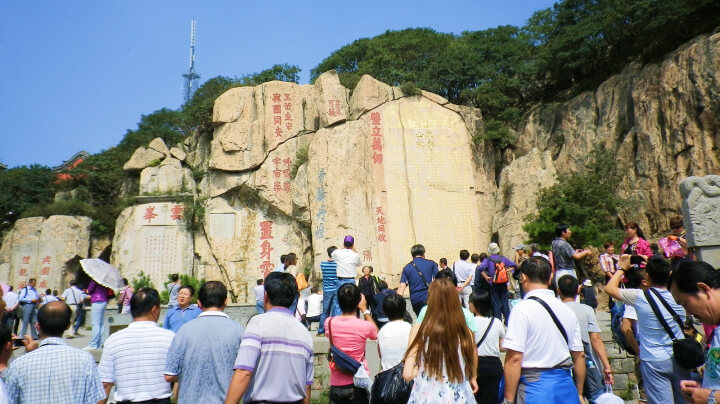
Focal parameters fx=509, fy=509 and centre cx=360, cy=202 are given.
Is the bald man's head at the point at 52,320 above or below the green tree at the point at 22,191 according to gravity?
below

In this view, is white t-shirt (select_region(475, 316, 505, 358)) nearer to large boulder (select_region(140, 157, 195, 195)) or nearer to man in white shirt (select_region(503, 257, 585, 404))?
man in white shirt (select_region(503, 257, 585, 404))

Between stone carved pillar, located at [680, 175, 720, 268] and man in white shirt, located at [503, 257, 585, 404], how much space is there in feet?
17.5

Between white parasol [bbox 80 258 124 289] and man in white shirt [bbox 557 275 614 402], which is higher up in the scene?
white parasol [bbox 80 258 124 289]

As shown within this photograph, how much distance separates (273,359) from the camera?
2666mm

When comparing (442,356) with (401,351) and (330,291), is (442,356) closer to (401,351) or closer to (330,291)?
(401,351)

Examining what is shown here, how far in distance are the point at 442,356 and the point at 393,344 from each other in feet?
2.31

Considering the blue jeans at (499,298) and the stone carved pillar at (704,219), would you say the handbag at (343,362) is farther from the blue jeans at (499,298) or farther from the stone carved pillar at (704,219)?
the stone carved pillar at (704,219)

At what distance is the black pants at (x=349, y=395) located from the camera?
3246 millimetres

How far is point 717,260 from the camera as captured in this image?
22.3ft

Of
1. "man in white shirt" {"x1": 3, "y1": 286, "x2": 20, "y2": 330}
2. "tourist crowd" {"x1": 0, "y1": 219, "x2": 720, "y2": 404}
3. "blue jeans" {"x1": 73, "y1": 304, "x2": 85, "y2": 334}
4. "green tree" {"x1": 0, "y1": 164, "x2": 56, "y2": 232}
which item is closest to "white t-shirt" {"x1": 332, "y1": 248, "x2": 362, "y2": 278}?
"tourist crowd" {"x1": 0, "y1": 219, "x2": 720, "y2": 404}

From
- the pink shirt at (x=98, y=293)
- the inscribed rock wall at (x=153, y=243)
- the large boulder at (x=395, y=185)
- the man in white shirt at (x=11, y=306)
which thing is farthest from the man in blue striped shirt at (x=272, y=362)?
the inscribed rock wall at (x=153, y=243)

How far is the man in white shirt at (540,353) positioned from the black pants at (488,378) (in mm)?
604

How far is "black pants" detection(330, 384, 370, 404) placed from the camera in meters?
3.25

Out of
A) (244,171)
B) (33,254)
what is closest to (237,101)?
(244,171)
